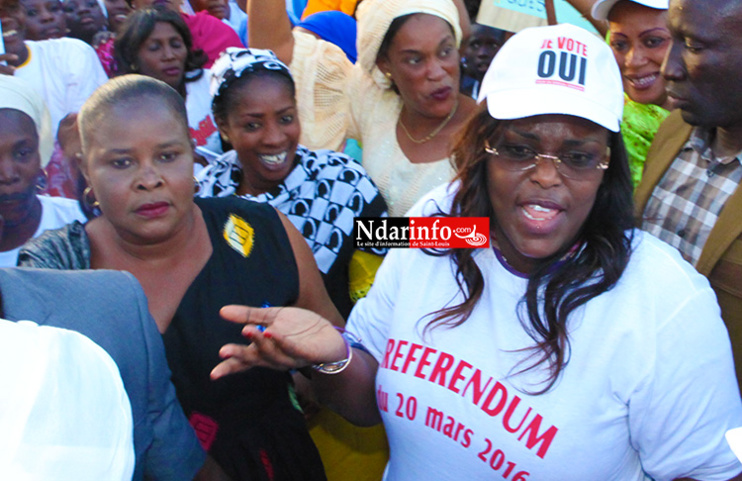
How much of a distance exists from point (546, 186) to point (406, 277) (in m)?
0.44

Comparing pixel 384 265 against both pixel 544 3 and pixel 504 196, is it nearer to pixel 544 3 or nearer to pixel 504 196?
pixel 504 196

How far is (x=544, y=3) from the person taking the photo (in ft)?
11.3

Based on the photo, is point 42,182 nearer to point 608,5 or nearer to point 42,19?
point 42,19

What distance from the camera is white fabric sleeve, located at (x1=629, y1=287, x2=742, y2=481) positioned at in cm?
132

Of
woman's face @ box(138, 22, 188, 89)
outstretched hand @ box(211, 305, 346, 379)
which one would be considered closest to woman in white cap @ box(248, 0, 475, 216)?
woman's face @ box(138, 22, 188, 89)

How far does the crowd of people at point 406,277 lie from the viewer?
133 centimetres

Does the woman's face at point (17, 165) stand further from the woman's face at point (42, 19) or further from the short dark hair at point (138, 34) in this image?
the woman's face at point (42, 19)

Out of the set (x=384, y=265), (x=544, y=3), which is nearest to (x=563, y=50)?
(x=384, y=265)

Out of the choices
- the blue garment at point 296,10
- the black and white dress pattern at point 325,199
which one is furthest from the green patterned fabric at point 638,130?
the blue garment at point 296,10

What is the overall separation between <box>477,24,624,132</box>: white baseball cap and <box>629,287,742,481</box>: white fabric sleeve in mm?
458

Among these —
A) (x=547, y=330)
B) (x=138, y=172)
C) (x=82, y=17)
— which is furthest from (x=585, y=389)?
(x=82, y=17)

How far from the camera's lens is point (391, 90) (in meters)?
3.06

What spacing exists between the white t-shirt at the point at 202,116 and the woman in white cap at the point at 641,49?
80.3 inches

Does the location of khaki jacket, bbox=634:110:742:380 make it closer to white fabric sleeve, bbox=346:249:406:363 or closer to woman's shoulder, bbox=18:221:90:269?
white fabric sleeve, bbox=346:249:406:363
